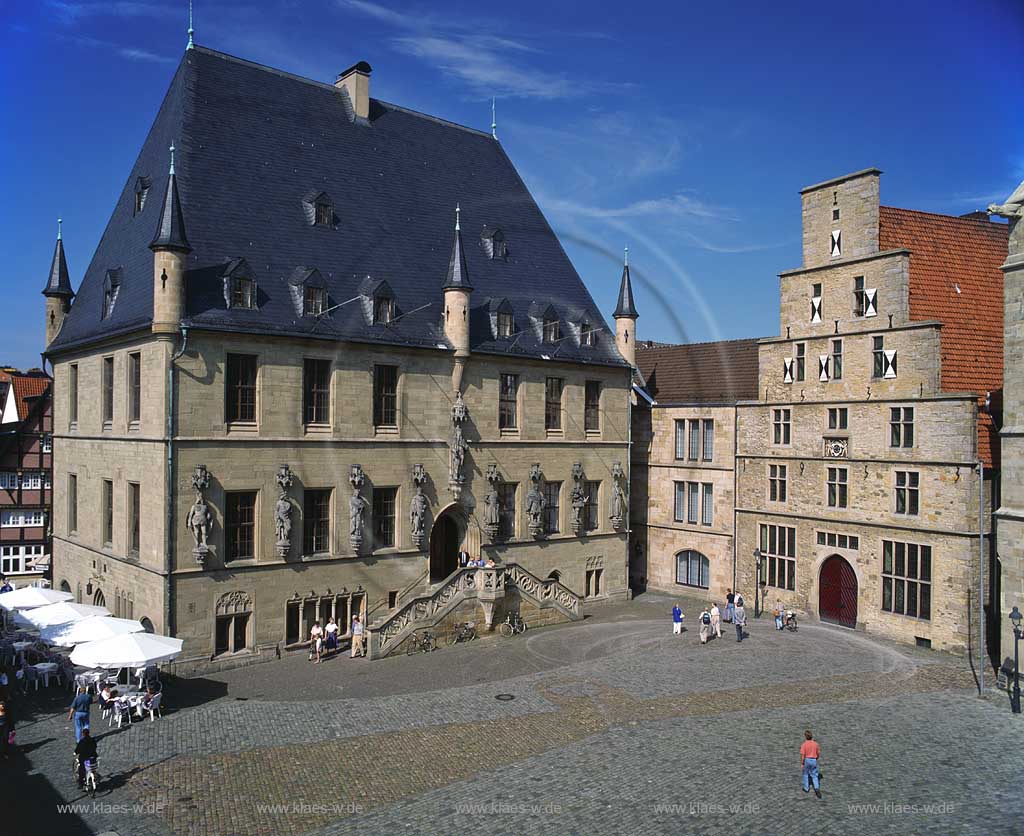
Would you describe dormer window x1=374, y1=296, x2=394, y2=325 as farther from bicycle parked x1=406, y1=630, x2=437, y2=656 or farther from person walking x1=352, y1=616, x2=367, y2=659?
bicycle parked x1=406, y1=630, x2=437, y2=656

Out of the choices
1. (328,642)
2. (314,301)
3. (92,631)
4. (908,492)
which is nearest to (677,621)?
(908,492)

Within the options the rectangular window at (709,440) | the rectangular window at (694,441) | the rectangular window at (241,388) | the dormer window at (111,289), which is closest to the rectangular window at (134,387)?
the dormer window at (111,289)

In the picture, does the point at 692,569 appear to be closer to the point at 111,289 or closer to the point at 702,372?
the point at 702,372

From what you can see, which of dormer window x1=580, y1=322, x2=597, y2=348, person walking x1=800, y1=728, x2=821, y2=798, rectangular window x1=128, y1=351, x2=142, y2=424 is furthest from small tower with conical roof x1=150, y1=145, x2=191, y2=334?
person walking x1=800, y1=728, x2=821, y2=798

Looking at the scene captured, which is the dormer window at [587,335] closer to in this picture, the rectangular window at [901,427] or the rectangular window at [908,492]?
the rectangular window at [901,427]

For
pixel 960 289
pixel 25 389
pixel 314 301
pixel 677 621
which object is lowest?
pixel 677 621

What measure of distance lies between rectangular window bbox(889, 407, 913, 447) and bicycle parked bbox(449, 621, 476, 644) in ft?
56.3

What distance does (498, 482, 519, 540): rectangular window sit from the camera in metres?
38.1

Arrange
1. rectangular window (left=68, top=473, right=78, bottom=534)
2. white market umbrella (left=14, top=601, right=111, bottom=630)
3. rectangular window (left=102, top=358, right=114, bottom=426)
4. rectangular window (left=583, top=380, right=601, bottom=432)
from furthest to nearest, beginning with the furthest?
rectangular window (left=583, top=380, right=601, bottom=432), rectangular window (left=68, top=473, right=78, bottom=534), rectangular window (left=102, top=358, right=114, bottom=426), white market umbrella (left=14, top=601, right=111, bottom=630)

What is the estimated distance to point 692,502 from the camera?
43.1m

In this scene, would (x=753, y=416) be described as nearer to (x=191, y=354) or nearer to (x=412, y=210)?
(x=412, y=210)

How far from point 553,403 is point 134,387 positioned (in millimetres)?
17212

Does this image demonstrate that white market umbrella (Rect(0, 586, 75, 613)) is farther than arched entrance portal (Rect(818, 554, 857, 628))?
No

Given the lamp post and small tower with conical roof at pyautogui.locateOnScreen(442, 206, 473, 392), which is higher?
small tower with conical roof at pyautogui.locateOnScreen(442, 206, 473, 392)
